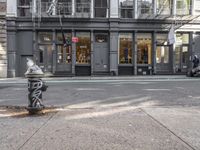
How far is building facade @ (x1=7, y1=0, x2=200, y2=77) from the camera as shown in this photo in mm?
30047

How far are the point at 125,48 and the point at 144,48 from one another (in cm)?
177

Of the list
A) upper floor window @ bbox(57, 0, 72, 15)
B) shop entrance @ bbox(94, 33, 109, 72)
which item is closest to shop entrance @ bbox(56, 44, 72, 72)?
shop entrance @ bbox(94, 33, 109, 72)

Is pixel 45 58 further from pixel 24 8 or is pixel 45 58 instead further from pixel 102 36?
pixel 102 36

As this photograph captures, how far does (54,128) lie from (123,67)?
24066 millimetres

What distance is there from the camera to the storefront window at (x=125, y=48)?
102 feet

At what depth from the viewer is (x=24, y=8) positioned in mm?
30328

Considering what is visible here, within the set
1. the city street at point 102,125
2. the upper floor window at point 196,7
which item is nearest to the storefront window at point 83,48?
the upper floor window at point 196,7

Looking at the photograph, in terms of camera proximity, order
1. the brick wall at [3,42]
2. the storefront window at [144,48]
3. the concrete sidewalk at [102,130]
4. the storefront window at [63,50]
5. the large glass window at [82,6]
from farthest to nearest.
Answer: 1. the storefront window at [144,48]
2. the storefront window at [63,50]
3. the large glass window at [82,6]
4. the brick wall at [3,42]
5. the concrete sidewalk at [102,130]

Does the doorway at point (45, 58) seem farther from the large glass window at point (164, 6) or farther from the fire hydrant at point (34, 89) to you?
the fire hydrant at point (34, 89)

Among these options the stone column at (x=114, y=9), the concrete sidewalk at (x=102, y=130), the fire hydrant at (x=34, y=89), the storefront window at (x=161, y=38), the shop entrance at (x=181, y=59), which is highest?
the stone column at (x=114, y=9)

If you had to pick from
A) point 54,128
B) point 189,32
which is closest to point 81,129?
point 54,128

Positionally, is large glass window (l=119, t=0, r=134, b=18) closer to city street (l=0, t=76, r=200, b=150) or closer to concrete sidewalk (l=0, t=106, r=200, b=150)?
city street (l=0, t=76, r=200, b=150)

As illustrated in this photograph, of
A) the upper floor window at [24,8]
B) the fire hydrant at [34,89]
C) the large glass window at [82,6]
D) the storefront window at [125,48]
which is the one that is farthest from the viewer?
the storefront window at [125,48]

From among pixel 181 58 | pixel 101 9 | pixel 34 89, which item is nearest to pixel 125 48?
pixel 101 9
